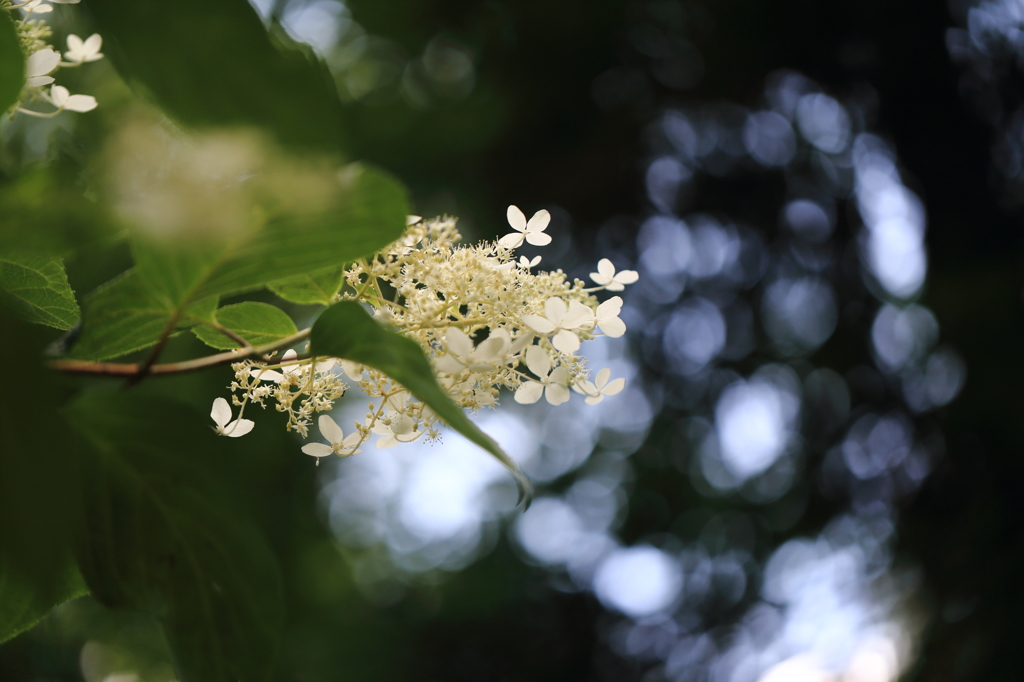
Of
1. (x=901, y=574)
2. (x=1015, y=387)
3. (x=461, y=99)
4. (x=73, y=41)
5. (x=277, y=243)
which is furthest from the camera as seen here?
(x=461, y=99)

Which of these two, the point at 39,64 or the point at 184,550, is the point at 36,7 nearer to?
the point at 39,64

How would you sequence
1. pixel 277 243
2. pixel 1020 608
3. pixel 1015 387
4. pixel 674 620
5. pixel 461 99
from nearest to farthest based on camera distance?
1. pixel 277 243
2. pixel 1020 608
3. pixel 1015 387
4. pixel 461 99
5. pixel 674 620

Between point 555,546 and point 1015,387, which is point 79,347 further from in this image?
point 555,546

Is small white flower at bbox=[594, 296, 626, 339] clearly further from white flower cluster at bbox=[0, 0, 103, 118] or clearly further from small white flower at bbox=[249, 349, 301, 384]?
white flower cluster at bbox=[0, 0, 103, 118]

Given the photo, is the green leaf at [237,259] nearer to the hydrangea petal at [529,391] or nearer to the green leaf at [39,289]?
the green leaf at [39,289]

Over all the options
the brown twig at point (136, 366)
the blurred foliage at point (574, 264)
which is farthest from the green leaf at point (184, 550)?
the blurred foliage at point (574, 264)

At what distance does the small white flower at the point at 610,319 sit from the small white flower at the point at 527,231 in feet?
0.16

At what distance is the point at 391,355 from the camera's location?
216mm

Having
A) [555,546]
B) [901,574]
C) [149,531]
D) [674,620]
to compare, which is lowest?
[555,546]

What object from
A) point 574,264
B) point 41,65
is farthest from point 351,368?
point 574,264

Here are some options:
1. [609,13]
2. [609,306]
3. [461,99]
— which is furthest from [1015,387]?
[609,306]

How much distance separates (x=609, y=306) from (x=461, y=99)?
2265mm

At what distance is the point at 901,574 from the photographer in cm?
222

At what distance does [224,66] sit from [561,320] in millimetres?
206
